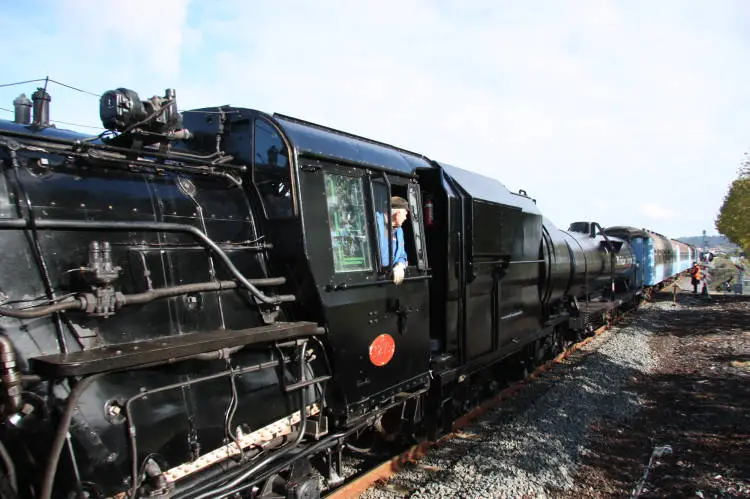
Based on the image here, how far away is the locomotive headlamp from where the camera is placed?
3.36 m

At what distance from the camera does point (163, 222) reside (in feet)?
10.7

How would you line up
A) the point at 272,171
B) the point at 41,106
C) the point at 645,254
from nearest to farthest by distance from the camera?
the point at 272,171, the point at 41,106, the point at 645,254

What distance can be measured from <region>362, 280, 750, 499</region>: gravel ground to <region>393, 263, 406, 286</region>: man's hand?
2.10 metres

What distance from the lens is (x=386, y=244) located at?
4617mm

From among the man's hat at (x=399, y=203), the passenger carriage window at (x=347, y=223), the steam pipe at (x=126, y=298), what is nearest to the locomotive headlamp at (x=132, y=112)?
the steam pipe at (x=126, y=298)

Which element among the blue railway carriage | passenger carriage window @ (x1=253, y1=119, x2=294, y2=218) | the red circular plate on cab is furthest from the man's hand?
the blue railway carriage

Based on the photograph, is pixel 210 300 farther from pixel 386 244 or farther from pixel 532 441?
pixel 532 441

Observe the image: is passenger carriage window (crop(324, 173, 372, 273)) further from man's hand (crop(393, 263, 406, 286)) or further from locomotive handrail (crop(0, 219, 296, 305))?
locomotive handrail (crop(0, 219, 296, 305))

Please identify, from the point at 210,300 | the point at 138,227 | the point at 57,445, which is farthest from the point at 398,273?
the point at 57,445

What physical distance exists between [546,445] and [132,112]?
5741mm

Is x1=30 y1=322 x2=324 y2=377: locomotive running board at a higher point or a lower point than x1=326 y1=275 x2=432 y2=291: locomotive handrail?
lower

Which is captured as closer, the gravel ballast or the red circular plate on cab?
the red circular plate on cab

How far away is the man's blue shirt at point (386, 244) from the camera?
4559 millimetres

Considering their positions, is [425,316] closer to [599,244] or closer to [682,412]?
[682,412]
